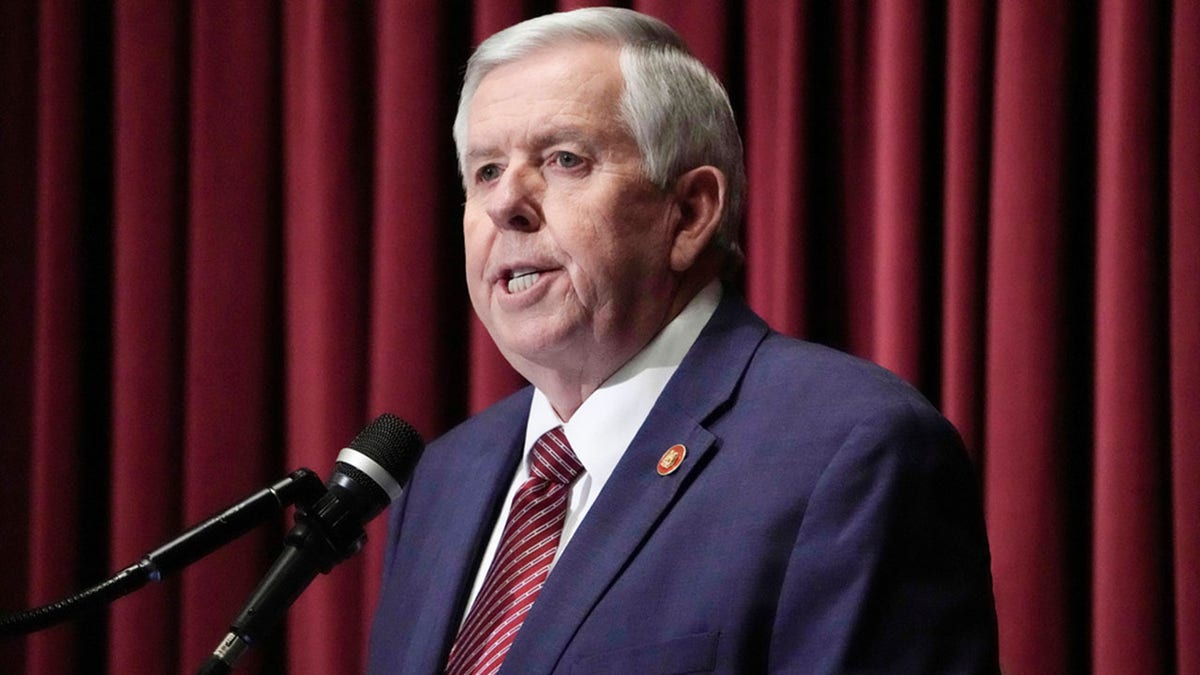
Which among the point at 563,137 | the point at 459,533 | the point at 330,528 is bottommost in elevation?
the point at 459,533

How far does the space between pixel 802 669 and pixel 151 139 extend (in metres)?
1.72

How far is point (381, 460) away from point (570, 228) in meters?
0.47

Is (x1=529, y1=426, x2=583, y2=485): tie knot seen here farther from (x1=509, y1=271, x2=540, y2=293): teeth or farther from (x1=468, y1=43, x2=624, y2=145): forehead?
(x1=468, y1=43, x2=624, y2=145): forehead

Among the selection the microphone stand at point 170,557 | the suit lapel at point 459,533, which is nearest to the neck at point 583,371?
the suit lapel at point 459,533

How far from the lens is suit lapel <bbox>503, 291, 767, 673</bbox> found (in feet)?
4.83

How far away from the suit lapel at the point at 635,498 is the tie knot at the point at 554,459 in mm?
115

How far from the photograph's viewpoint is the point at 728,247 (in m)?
1.80

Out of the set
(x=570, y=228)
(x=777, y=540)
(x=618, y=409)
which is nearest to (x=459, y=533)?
(x=618, y=409)

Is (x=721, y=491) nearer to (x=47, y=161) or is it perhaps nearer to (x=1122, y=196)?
(x=1122, y=196)

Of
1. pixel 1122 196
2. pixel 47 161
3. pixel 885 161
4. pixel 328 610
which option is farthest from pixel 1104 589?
pixel 47 161

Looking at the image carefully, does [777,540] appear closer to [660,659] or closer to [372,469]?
[660,659]

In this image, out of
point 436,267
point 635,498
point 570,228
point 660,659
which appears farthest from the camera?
point 436,267

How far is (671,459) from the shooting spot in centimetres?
155

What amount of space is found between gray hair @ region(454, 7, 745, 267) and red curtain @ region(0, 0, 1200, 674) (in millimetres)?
407
